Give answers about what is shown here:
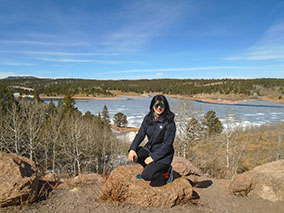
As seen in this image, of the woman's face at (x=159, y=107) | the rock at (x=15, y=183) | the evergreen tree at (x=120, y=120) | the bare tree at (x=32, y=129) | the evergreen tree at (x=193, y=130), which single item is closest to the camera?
the rock at (x=15, y=183)

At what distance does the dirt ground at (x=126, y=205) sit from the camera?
376 cm

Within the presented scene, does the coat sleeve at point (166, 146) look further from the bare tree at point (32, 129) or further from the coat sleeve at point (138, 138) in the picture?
the bare tree at point (32, 129)

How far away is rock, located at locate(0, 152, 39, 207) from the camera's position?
357cm

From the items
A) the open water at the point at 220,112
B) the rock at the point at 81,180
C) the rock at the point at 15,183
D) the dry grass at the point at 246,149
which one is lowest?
the dry grass at the point at 246,149

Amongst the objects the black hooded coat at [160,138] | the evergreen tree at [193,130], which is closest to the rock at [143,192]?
the black hooded coat at [160,138]

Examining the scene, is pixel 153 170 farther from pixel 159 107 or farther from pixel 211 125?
pixel 211 125

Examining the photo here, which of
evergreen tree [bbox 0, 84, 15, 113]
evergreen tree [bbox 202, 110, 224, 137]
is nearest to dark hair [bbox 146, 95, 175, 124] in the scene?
evergreen tree [bbox 0, 84, 15, 113]

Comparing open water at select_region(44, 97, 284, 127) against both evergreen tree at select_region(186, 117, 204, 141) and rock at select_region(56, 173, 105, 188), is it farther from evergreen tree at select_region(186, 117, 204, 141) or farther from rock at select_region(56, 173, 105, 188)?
rock at select_region(56, 173, 105, 188)

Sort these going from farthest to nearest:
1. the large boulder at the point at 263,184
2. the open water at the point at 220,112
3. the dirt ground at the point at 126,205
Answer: the open water at the point at 220,112 → the large boulder at the point at 263,184 → the dirt ground at the point at 126,205

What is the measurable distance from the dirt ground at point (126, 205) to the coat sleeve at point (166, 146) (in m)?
1.06

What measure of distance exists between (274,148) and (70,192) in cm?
3194

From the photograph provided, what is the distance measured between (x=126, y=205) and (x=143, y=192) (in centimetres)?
42

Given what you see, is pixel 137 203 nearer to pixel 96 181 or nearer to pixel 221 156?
pixel 96 181

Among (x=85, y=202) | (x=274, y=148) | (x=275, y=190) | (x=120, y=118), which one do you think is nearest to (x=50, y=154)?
(x=120, y=118)
